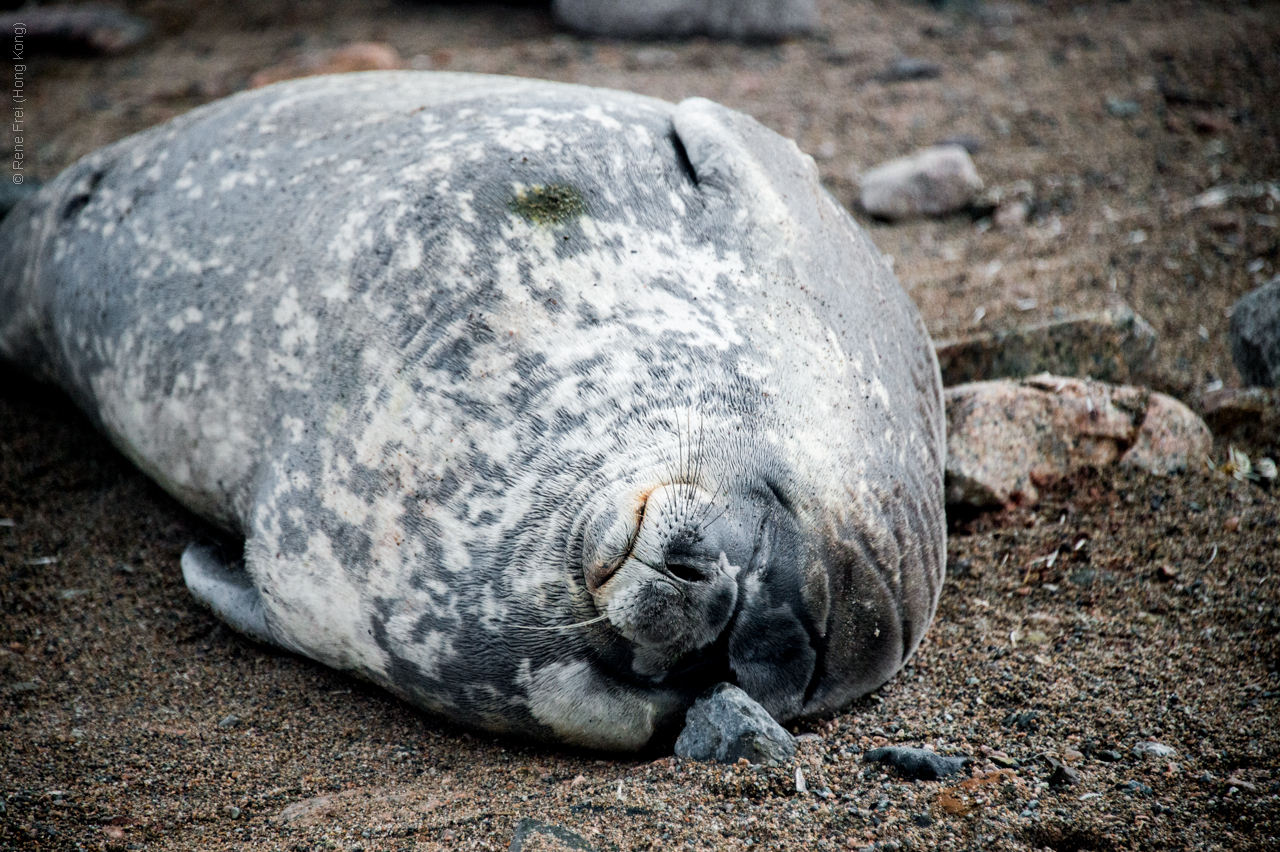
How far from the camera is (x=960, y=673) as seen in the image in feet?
7.43

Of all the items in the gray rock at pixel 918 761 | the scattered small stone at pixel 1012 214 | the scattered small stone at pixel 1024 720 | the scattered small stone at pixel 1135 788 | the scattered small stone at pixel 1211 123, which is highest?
the scattered small stone at pixel 1211 123

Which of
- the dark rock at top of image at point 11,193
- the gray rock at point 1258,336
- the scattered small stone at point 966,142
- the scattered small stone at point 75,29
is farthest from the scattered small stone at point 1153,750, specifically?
the scattered small stone at point 75,29

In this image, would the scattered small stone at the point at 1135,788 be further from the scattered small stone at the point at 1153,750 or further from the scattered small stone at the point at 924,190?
the scattered small stone at the point at 924,190

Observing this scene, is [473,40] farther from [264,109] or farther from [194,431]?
[194,431]

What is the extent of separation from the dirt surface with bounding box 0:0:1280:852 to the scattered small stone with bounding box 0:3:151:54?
4.84 feet

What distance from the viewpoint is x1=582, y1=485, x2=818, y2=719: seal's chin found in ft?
5.90

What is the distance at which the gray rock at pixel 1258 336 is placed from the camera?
305 cm

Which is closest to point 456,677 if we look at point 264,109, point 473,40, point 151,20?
point 264,109

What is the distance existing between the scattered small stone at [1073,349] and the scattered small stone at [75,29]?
17.6ft

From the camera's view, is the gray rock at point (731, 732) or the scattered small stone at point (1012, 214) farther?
the scattered small stone at point (1012, 214)

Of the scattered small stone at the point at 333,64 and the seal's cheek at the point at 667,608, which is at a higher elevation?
the scattered small stone at the point at 333,64

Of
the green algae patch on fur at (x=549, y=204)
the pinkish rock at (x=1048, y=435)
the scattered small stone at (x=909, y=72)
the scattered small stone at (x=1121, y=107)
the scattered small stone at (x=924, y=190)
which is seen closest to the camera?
the green algae patch on fur at (x=549, y=204)

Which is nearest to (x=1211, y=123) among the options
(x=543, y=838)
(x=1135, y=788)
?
(x=1135, y=788)

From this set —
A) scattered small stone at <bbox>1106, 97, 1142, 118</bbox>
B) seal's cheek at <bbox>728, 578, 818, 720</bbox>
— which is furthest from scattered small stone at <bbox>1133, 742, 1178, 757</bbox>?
scattered small stone at <bbox>1106, 97, 1142, 118</bbox>
